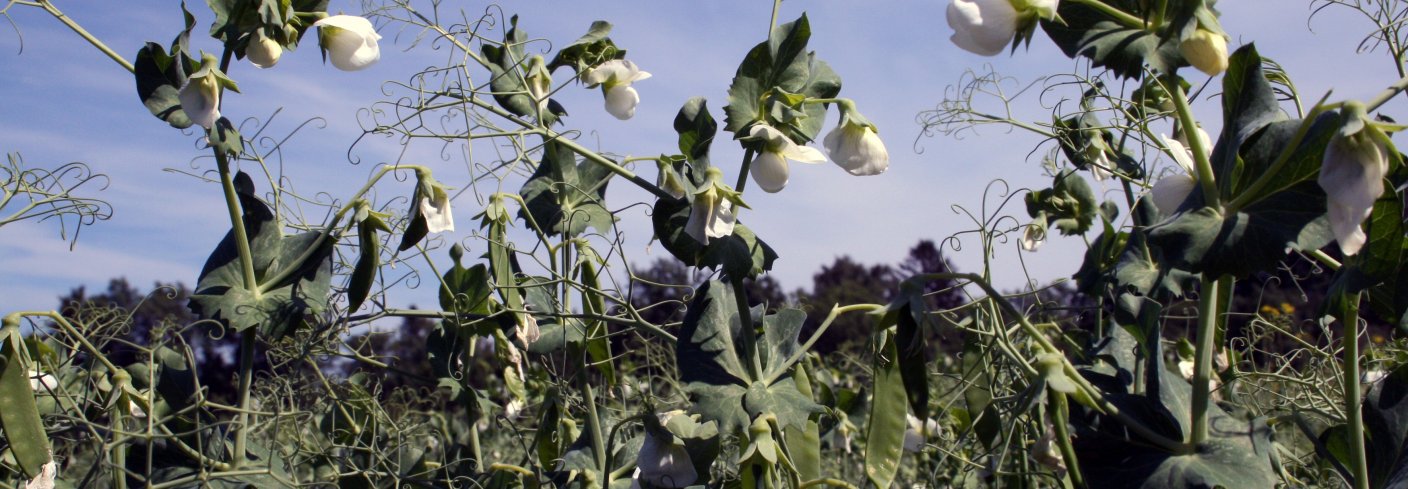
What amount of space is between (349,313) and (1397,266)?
1.32 metres

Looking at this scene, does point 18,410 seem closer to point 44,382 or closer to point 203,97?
point 44,382

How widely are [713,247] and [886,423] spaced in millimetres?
326

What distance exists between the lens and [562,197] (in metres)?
1.64

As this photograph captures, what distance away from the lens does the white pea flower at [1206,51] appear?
3.24ft

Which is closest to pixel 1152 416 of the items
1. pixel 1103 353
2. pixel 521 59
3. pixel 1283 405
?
pixel 1103 353

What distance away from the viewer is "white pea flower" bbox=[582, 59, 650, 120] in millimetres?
1562

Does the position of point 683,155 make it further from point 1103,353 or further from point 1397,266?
point 1397,266

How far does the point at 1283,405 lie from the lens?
153cm

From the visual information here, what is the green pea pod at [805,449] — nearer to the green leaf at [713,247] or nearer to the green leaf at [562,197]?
the green leaf at [713,247]

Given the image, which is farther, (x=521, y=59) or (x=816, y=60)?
(x=521, y=59)

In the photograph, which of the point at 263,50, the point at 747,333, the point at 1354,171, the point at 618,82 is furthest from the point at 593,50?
the point at 1354,171

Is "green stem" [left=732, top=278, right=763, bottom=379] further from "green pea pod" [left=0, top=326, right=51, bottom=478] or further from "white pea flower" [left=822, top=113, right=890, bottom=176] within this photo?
"green pea pod" [left=0, top=326, right=51, bottom=478]

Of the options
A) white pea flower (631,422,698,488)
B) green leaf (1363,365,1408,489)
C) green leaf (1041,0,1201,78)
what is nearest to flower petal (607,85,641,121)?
white pea flower (631,422,698,488)

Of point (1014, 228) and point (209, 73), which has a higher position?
point (209, 73)
